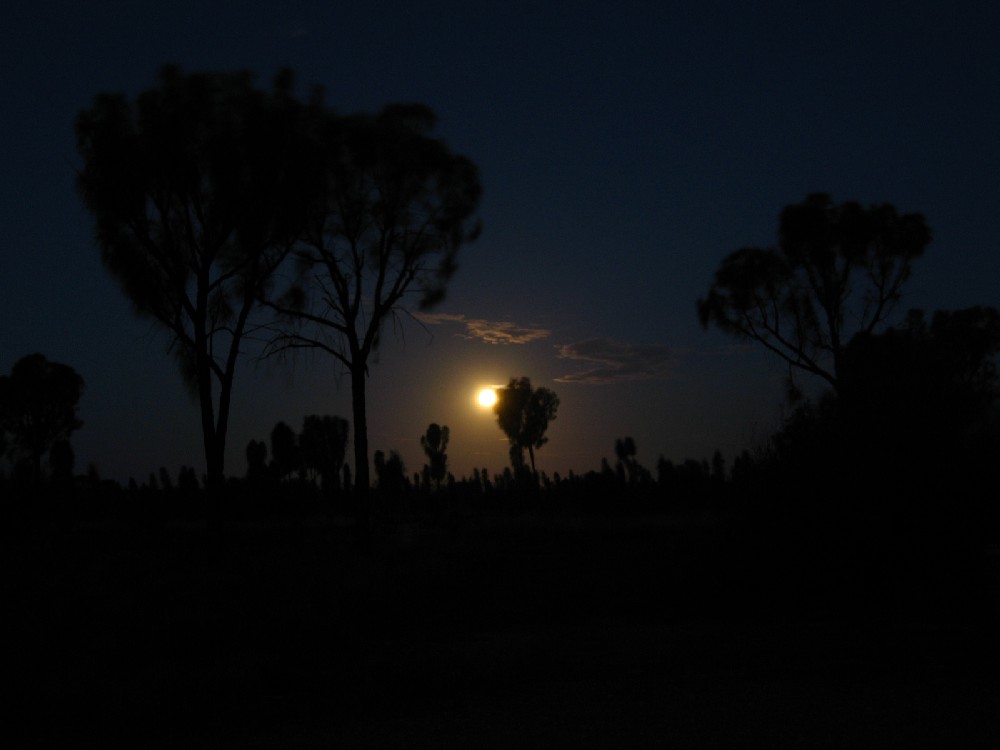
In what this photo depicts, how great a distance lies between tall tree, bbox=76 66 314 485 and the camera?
17453 mm

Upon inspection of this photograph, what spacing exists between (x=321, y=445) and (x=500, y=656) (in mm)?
78281

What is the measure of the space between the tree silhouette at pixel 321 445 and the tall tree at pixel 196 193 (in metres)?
67.5

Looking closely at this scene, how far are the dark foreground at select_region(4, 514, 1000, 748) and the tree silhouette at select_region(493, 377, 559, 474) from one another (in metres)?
53.7

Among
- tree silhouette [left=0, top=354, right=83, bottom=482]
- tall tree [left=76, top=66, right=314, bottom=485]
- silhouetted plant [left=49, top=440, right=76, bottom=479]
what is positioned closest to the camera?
tall tree [left=76, top=66, right=314, bottom=485]

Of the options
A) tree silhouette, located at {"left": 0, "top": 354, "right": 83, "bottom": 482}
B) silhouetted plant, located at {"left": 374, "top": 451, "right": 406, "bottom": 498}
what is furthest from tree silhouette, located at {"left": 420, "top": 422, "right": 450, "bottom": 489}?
tree silhouette, located at {"left": 0, "top": 354, "right": 83, "bottom": 482}

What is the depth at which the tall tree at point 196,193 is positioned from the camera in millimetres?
17453

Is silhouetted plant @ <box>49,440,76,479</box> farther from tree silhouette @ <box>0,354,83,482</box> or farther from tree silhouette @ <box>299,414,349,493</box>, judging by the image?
tree silhouette @ <box>299,414,349,493</box>

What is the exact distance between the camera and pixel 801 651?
28.5 feet

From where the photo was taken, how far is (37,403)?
5025 cm

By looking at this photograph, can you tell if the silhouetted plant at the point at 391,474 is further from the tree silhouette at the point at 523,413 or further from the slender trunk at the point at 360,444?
the slender trunk at the point at 360,444

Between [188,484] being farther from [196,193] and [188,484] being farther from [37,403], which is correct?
[196,193]

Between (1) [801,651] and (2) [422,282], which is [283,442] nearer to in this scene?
(2) [422,282]

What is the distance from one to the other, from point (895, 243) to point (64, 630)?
81.1 ft

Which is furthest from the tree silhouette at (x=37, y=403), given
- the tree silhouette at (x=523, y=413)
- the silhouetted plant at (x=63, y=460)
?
the tree silhouette at (x=523, y=413)
